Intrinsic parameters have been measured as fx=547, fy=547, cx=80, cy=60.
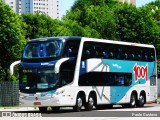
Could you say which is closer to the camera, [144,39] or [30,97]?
[30,97]

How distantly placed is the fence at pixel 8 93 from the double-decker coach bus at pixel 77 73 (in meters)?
8.27

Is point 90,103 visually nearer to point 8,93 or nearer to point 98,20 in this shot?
point 8,93

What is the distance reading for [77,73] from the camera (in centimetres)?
2883

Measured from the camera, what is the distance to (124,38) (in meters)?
71.4

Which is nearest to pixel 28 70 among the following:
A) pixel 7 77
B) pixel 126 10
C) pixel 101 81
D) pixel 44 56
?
pixel 44 56

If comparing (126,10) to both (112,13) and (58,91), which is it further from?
(58,91)

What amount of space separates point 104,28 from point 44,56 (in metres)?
41.5

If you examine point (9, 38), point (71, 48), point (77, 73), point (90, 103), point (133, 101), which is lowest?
point (133, 101)

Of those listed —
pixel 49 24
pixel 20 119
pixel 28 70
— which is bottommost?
pixel 20 119

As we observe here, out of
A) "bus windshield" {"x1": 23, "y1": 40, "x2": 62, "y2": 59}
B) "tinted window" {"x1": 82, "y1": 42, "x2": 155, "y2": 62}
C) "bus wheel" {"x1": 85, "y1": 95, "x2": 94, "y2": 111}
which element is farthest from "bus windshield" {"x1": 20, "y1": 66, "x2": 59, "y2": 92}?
Result: "bus wheel" {"x1": 85, "y1": 95, "x2": 94, "y2": 111}

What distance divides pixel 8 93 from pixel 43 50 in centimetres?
1243

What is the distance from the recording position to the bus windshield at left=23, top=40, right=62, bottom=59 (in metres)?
28.0

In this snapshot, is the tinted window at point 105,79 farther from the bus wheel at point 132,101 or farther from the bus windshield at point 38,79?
the bus windshield at point 38,79

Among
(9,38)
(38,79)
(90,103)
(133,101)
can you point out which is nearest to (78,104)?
(90,103)
